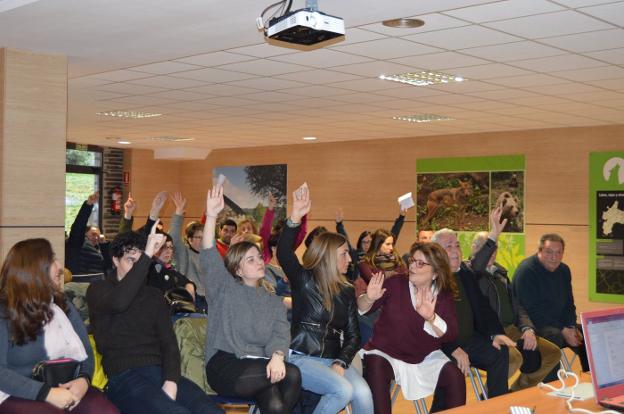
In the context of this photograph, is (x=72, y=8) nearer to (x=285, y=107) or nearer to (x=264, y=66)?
(x=264, y=66)

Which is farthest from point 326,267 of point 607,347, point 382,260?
point 382,260

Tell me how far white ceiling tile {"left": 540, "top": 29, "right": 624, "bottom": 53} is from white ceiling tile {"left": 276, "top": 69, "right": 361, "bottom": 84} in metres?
2.17

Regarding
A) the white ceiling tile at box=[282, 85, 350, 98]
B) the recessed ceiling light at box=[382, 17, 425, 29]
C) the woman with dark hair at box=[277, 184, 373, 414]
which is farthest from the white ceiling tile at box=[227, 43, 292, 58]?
the woman with dark hair at box=[277, 184, 373, 414]

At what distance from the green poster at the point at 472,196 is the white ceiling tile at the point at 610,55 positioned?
217 inches

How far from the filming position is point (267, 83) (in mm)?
8297

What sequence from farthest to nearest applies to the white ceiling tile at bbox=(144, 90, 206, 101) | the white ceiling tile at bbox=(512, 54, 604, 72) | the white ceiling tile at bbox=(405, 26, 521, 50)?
1. the white ceiling tile at bbox=(144, 90, 206, 101)
2. the white ceiling tile at bbox=(512, 54, 604, 72)
3. the white ceiling tile at bbox=(405, 26, 521, 50)

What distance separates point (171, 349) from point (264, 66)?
3.59 meters

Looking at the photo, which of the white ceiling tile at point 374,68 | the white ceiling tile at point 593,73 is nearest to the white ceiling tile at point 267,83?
the white ceiling tile at point 374,68

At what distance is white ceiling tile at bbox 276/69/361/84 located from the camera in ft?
25.0

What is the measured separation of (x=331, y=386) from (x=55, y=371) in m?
1.71

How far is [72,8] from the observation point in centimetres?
525

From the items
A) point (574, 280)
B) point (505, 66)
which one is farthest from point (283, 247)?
point (574, 280)

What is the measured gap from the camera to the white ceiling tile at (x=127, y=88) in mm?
8609

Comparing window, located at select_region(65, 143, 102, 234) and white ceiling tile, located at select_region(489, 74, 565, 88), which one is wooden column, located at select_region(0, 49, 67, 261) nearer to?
white ceiling tile, located at select_region(489, 74, 565, 88)
